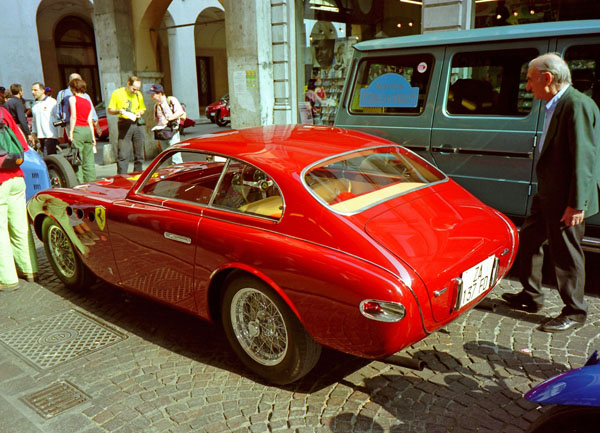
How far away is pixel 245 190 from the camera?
11.7 feet

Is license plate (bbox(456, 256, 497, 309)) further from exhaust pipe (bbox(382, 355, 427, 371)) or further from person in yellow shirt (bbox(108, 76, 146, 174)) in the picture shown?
person in yellow shirt (bbox(108, 76, 146, 174))

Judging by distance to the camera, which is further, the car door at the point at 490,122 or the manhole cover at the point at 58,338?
the car door at the point at 490,122

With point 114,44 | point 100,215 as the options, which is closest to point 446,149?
point 100,215

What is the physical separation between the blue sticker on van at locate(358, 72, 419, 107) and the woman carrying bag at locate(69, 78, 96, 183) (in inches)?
199

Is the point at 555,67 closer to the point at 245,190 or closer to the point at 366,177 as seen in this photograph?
the point at 366,177

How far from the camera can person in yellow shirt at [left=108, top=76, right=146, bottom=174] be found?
915cm

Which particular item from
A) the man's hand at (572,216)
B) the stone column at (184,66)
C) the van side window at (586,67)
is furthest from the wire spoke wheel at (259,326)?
the stone column at (184,66)

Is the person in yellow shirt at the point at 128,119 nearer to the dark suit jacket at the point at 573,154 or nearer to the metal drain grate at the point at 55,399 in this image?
the metal drain grate at the point at 55,399

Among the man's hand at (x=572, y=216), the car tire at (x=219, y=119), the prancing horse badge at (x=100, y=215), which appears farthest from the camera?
the car tire at (x=219, y=119)

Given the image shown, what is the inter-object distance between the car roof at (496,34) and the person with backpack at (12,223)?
3.55m

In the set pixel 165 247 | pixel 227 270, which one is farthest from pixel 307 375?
pixel 165 247

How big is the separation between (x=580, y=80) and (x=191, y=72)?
23.2 meters

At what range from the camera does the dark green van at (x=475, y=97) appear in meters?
4.46

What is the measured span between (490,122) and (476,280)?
226 cm
